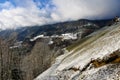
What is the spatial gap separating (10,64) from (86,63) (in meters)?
67.5

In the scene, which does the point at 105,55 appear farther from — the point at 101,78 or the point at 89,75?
the point at 101,78

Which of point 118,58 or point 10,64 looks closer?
point 118,58

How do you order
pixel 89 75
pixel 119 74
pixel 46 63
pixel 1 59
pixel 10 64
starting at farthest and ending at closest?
pixel 46 63
pixel 10 64
pixel 1 59
pixel 89 75
pixel 119 74

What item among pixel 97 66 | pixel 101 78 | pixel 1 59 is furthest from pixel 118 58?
pixel 1 59

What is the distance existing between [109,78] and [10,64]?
267 ft

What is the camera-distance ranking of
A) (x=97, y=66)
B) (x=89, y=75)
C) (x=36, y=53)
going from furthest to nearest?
(x=36, y=53) → (x=97, y=66) → (x=89, y=75)

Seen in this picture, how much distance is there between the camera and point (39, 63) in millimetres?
156000

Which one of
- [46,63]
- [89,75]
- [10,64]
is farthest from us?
[46,63]

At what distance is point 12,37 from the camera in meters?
122

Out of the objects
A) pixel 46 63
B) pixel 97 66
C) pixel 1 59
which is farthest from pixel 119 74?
pixel 46 63

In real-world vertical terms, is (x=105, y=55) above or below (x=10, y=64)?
above

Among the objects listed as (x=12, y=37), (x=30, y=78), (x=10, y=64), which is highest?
(x=12, y=37)

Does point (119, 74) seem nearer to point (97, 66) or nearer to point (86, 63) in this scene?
point (97, 66)

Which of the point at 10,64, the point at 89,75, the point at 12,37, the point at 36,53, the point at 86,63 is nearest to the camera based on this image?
the point at 89,75
